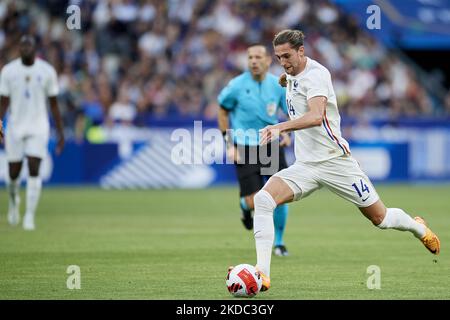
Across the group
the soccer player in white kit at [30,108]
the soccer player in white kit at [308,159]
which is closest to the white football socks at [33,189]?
the soccer player in white kit at [30,108]

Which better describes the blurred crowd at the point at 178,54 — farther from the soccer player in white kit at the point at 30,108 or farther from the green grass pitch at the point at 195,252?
the soccer player in white kit at the point at 30,108

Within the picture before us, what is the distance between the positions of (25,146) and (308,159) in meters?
6.94

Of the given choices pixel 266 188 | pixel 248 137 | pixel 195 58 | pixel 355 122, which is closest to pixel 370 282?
pixel 266 188

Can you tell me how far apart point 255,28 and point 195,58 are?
2668 mm

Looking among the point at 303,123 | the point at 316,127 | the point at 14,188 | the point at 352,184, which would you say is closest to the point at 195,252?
the point at 352,184

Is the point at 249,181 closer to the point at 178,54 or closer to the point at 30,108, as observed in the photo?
the point at 30,108

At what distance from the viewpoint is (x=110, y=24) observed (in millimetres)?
28219

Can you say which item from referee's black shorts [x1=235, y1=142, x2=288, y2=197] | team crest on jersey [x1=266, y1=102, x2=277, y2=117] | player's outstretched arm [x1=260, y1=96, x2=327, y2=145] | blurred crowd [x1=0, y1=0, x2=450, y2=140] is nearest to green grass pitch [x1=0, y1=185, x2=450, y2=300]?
referee's black shorts [x1=235, y1=142, x2=288, y2=197]

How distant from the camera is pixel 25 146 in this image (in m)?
15.2

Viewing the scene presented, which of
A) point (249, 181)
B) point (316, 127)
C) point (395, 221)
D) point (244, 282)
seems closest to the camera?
point (244, 282)

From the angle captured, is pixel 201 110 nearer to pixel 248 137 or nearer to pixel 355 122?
pixel 355 122

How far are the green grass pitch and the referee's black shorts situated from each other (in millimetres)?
914

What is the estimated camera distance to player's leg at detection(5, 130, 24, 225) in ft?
50.3

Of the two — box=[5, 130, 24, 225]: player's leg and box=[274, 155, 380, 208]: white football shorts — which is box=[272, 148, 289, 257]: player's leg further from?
box=[5, 130, 24, 225]: player's leg
